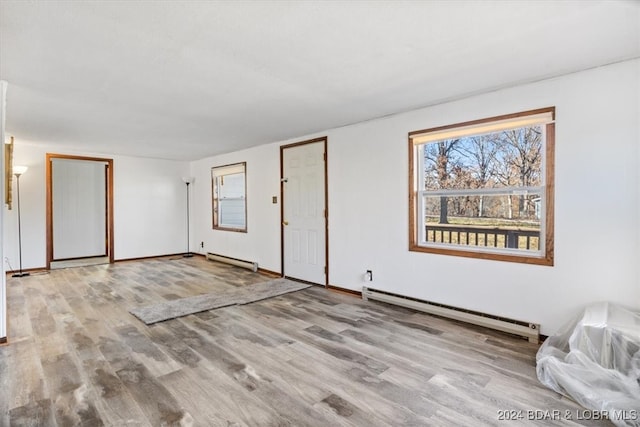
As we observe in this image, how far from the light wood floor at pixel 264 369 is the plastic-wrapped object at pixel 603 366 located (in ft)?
0.35

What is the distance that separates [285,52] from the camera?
2.34 m

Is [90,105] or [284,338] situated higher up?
[90,105]

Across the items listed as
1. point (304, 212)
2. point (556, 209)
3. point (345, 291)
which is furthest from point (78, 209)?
point (556, 209)

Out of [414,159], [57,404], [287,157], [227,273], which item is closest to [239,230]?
[227,273]

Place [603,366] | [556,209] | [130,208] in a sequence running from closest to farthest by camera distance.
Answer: [603,366], [556,209], [130,208]

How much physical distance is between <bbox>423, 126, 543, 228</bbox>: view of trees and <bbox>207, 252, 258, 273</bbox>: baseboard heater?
11.2 feet

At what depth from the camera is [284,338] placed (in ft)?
9.91

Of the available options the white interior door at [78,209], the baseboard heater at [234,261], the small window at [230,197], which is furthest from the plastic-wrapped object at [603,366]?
the white interior door at [78,209]

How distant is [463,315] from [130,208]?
22.1 ft

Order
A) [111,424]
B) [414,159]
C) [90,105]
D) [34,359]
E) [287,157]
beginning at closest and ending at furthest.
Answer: [111,424] → [34,359] → [90,105] → [414,159] → [287,157]

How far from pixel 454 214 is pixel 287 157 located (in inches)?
114

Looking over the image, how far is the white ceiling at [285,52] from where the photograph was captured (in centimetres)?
185

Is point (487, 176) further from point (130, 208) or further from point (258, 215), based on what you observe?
point (130, 208)

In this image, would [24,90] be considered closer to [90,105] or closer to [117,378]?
[90,105]
